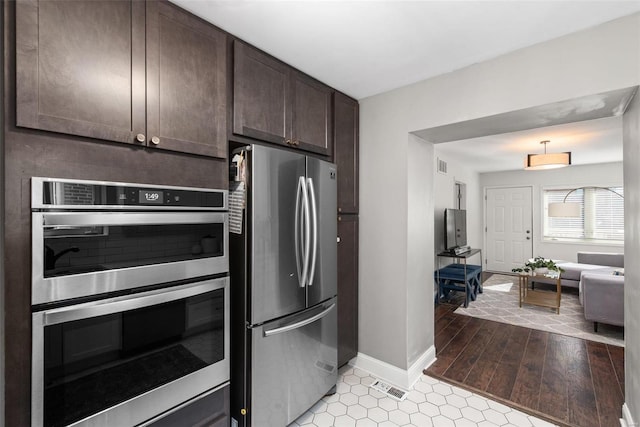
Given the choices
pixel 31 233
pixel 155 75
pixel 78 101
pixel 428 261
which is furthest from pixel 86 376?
pixel 428 261

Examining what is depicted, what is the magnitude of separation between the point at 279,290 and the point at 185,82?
4.01 feet

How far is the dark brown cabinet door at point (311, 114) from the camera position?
2088mm

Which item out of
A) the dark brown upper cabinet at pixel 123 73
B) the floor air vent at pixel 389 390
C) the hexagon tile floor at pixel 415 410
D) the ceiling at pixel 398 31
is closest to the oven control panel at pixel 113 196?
the dark brown upper cabinet at pixel 123 73

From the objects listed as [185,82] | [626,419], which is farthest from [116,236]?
[626,419]

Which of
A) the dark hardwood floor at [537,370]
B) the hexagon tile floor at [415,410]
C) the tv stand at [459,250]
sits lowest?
the hexagon tile floor at [415,410]

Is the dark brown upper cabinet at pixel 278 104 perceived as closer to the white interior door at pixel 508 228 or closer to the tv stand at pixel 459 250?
the tv stand at pixel 459 250

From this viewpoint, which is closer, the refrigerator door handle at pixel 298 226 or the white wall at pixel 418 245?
the refrigerator door handle at pixel 298 226

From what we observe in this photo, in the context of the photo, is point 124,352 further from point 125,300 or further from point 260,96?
point 260,96

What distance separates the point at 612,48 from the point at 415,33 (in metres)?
1.04

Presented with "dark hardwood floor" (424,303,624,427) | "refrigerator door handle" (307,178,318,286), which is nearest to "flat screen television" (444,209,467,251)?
"dark hardwood floor" (424,303,624,427)

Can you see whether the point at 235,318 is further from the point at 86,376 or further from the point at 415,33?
the point at 415,33

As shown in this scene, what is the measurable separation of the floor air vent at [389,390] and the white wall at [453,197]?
2137 millimetres

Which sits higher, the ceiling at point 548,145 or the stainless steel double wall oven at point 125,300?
the ceiling at point 548,145

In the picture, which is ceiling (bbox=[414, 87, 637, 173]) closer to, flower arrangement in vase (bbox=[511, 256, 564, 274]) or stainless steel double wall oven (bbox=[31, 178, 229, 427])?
flower arrangement in vase (bbox=[511, 256, 564, 274])
